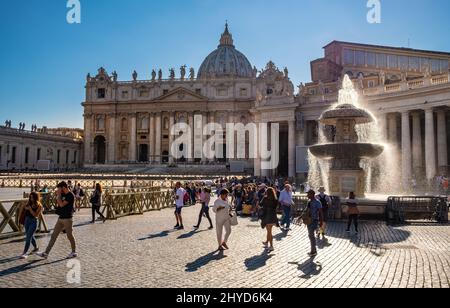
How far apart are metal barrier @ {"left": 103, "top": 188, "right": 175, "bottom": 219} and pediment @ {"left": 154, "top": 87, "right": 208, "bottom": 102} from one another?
57830 mm

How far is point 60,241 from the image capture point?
10.7 m

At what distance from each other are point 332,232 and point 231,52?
9544 cm

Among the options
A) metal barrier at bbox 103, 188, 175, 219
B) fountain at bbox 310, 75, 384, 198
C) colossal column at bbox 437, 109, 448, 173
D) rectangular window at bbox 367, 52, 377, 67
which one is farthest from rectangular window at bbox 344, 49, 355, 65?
metal barrier at bbox 103, 188, 175, 219

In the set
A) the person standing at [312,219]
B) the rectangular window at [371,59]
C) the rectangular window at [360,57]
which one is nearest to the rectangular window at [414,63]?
the rectangular window at [371,59]

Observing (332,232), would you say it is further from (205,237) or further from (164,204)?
(164,204)

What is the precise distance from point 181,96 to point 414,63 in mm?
42008

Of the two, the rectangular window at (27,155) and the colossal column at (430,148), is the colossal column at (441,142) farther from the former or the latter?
the rectangular window at (27,155)

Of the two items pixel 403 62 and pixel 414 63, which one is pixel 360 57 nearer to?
pixel 403 62

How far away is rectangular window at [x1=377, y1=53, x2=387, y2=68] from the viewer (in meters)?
55.7

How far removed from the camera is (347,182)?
1797cm

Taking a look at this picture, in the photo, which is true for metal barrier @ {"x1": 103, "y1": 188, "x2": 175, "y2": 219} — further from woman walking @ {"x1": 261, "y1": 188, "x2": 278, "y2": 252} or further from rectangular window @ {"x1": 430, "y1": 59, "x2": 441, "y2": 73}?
rectangular window @ {"x1": 430, "y1": 59, "x2": 441, "y2": 73}

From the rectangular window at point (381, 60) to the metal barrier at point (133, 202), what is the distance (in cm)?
4405
